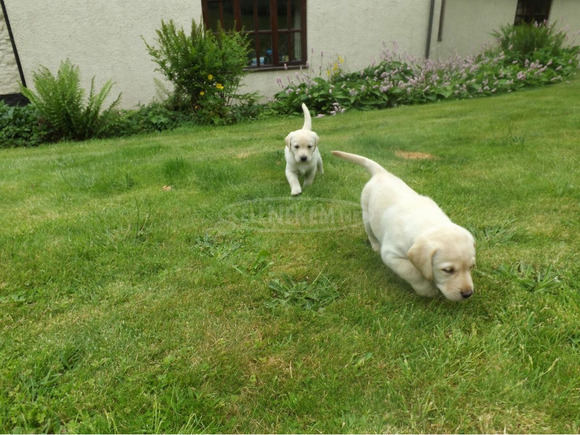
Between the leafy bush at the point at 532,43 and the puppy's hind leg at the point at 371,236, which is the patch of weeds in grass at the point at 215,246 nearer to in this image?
the puppy's hind leg at the point at 371,236

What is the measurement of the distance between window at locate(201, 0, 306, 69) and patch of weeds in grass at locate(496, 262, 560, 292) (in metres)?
9.78

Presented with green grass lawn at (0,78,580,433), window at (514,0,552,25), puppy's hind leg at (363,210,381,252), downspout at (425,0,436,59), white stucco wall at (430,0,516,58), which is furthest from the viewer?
window at (514,0,552,25)

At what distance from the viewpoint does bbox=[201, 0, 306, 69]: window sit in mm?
10586

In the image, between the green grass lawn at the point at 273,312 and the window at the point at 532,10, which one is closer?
the green grass lawn at the point at 273,312

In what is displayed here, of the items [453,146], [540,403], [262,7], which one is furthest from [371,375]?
Result: [262,7]

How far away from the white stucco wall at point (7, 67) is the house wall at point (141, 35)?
25mm

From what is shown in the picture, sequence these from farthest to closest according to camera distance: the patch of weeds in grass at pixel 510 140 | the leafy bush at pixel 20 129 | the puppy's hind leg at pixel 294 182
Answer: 1. the leafy bush at pixel 20 129
2. the patch of weeds in grass at pixel 510 140
3. the puppy's hind leg at pixel 294 182

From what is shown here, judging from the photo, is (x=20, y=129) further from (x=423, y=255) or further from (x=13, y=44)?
(x=423, y=255)

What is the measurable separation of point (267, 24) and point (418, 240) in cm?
1059

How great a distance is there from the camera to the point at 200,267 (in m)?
2.89

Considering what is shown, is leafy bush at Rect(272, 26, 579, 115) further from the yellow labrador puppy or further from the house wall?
the yellow labrador puppy
